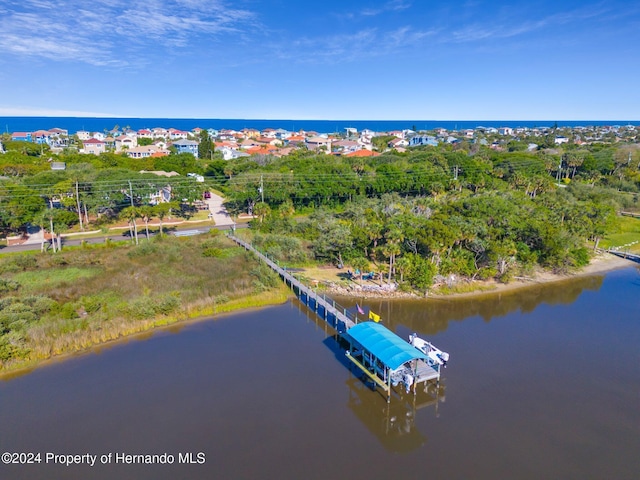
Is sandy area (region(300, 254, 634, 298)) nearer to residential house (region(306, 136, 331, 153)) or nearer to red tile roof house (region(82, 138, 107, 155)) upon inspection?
residential house (region(306, 136, 331, 153))

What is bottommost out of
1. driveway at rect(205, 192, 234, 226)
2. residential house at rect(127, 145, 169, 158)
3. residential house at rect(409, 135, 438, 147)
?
driveway at rect(205, 192, 234, 226)

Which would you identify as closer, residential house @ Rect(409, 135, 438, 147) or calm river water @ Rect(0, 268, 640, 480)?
calm river water @ Rect(0, 268, 640, 480)

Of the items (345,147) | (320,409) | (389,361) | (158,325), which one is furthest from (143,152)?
(389,361)

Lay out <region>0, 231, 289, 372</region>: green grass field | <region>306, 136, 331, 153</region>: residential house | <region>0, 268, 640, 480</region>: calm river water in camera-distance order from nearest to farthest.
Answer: <region>0, 268, 640, 480</region>: calm river water
<region>0, 231, 289, 372</region>: green grass field
<region>306, 136, 331, 153</region>: residential house

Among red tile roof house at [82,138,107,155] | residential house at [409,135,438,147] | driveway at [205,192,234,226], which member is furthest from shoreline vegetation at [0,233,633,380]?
residential house at [409,135,438,147]

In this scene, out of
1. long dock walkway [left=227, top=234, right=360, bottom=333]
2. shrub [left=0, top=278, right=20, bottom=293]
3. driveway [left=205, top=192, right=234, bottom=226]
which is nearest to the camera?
long dock walkway [left=227, top=234, right=360, bottom=333]

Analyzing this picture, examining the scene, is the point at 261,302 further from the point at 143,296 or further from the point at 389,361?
the point at 389,361

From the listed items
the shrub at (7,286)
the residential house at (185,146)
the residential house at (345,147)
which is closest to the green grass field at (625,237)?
the shrub at (7,286)
